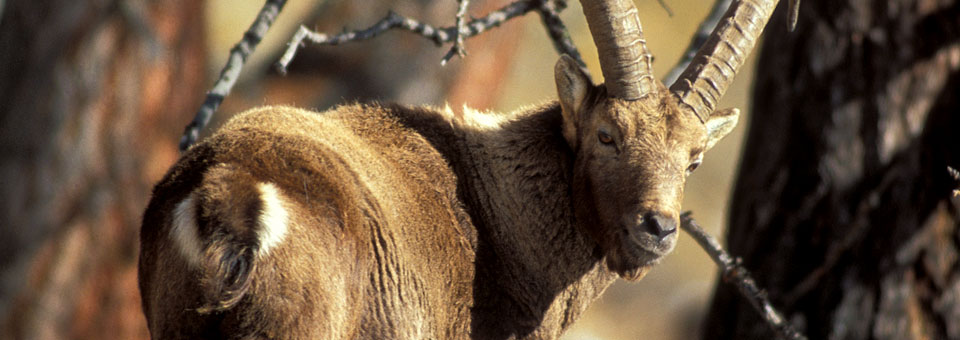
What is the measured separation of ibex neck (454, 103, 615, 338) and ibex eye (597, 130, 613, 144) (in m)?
0.26

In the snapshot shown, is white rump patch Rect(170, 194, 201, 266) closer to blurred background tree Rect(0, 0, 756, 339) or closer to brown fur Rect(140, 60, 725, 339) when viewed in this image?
brown fur Rect(140, 60, 725, 339)

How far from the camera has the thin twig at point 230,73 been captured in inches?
182

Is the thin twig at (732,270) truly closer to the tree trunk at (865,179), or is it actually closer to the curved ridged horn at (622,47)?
the curved ridged horn at (622,47)

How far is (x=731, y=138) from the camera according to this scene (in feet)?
64.3

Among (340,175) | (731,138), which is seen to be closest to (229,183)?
(340,175)

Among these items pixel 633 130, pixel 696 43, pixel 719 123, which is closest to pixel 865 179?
pixel 696 43

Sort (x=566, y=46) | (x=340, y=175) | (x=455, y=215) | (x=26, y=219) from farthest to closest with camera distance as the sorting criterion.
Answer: (x=26, y=219) → (x=566, y=46) → (x=455, y=215) → (x=340, y=175)

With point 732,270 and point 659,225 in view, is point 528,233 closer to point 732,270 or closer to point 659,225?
point 659,225

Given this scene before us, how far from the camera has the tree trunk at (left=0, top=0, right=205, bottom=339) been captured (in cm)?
859

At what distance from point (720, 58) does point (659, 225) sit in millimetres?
1137

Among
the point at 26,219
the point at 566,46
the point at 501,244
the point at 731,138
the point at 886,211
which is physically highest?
the point at 26,219

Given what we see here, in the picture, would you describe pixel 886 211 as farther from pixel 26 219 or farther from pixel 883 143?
pixel 26 219

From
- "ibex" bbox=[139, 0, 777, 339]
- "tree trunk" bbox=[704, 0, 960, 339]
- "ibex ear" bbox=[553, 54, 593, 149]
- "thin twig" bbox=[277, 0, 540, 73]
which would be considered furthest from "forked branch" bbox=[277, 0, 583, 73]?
"tree trunk" bbox=[704, 0, 960, 339]

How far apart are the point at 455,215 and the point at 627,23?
4.06 ft
